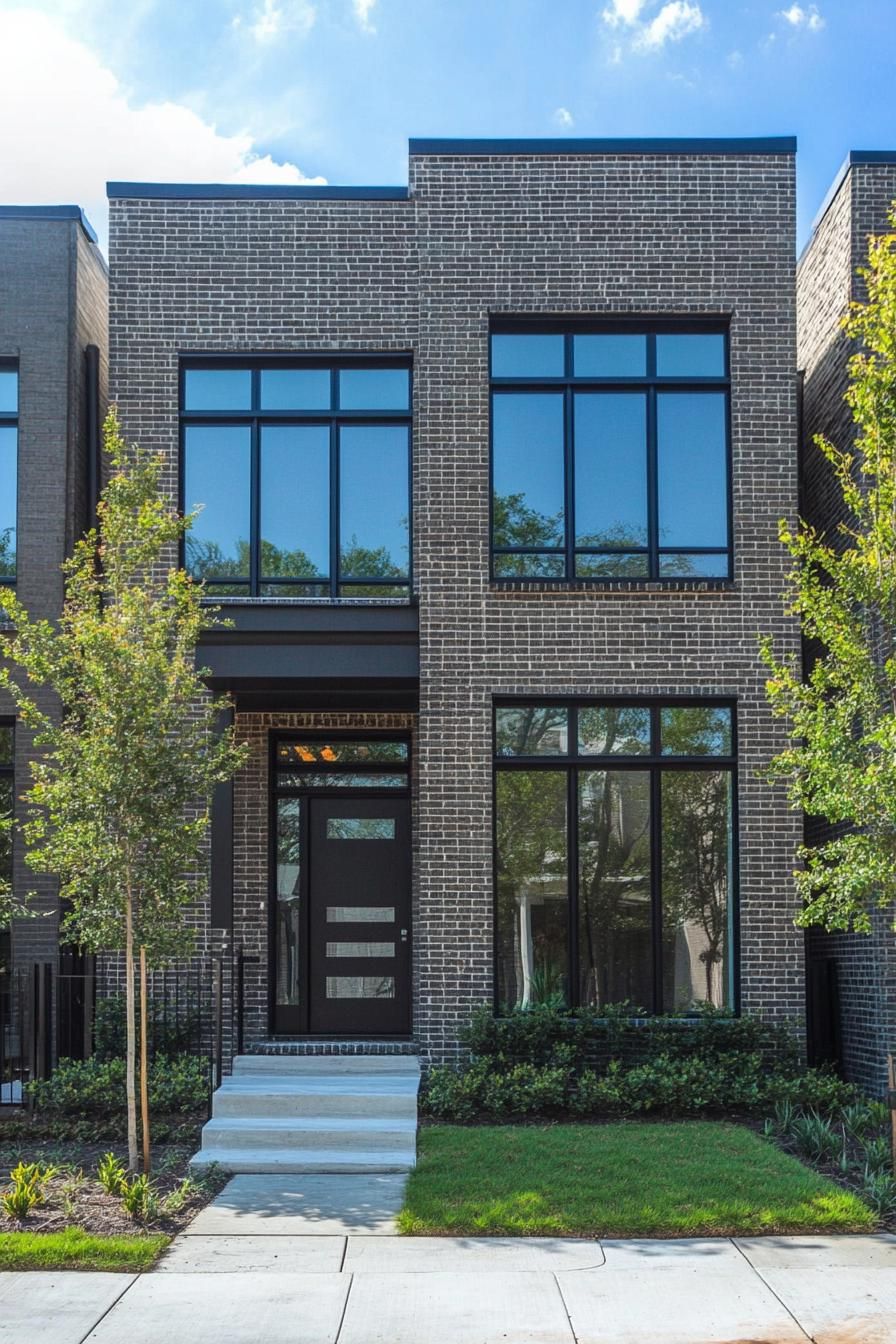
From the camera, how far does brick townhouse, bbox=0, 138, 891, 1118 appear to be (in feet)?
44.2

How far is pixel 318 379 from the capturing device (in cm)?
1441

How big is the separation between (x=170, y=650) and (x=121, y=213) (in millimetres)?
4647

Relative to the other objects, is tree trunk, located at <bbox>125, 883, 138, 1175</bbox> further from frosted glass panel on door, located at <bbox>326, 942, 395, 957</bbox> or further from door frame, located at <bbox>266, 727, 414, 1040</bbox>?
frosted glass panel on door, located at <bbox>326, 942, 395, 957</bbox>

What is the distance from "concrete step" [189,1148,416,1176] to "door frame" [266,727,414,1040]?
2.93 metres

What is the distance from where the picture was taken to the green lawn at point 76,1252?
835 centimetres

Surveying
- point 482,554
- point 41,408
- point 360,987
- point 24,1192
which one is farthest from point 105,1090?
point 41,408

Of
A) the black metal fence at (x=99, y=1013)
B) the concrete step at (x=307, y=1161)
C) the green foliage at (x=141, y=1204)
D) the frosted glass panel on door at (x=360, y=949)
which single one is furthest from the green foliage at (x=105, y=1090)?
the green foliage at (x=141, y=1204)

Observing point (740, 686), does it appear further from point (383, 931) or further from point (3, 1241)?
point (3, 1241)

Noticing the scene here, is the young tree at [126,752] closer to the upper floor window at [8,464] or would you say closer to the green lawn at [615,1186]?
the green lawn at [615,1186]

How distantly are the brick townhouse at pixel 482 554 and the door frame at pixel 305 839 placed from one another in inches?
1.3

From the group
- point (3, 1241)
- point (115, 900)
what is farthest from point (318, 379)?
Answer: point (3, 1241)

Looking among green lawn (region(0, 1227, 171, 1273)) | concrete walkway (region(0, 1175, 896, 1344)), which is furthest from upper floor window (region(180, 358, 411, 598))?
green lawn (region(0, 1227, 171, 1273))

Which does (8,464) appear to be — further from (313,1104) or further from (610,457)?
(313,1104)

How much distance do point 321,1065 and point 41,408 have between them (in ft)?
23.1
